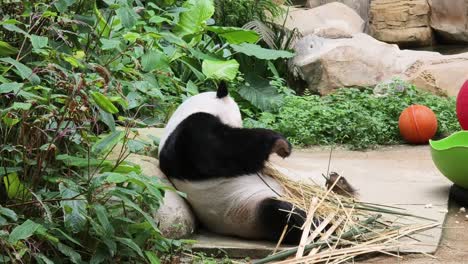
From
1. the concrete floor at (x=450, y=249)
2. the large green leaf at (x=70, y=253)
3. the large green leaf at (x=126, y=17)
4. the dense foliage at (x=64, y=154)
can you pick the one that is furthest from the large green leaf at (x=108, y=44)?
the concrete floor at (x=450, y=249)

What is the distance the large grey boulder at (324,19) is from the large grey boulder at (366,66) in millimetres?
732

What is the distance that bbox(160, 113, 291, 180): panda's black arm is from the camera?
455 cm

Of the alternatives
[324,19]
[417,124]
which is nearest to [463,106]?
[417,124]

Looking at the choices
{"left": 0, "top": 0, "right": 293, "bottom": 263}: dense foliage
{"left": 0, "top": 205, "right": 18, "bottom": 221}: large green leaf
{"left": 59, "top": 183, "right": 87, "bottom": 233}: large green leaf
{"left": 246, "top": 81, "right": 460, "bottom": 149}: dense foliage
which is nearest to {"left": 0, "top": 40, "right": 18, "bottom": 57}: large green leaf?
{"left": 0, "top": 0, "right": 293, "bottom": 263}: dense foliage

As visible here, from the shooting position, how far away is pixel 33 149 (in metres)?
3.92

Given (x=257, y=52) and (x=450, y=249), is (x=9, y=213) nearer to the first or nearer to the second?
(x=450, y=249)

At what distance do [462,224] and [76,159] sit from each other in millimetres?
2332

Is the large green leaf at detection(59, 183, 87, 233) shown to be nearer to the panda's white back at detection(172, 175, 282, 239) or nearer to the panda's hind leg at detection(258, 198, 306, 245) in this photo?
the panda's white back at detection(172, 175, 282, 239)

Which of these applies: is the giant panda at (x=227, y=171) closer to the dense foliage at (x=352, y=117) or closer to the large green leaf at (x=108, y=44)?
the large green leaf at (x=108, y=44)

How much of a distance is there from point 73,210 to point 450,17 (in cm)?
951

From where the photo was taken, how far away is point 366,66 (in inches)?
374

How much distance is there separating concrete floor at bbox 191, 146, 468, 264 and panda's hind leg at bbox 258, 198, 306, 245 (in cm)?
9

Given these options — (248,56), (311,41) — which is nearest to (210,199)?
(248,56)

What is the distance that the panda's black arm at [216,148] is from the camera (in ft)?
14.9
